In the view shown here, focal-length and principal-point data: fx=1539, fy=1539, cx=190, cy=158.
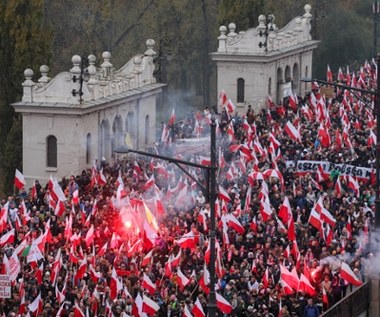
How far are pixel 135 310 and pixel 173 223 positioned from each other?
729 cm

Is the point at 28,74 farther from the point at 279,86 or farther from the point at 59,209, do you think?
the point at 279,86

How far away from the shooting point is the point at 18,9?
2221 inches

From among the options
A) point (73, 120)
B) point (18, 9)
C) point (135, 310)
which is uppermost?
point (18, 9)

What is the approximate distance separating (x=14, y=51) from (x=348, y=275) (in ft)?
83.8

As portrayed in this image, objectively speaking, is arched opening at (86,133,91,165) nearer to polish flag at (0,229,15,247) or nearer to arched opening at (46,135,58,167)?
arched opening at (46,135,58,167)

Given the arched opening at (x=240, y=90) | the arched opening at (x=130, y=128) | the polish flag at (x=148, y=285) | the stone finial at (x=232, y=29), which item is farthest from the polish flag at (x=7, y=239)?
the arched opening at (x=240, y=90)

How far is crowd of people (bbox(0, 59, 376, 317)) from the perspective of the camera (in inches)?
1299

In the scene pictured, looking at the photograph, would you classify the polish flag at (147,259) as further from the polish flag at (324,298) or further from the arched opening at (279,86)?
the arched opening at (279,86)

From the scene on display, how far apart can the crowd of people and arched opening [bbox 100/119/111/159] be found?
337 centimetres

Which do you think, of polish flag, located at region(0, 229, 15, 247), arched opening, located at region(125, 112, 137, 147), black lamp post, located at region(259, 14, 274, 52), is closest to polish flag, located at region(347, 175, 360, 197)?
polish flag, located at region(0, 229, 15, 247)

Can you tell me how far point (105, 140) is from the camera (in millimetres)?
55094

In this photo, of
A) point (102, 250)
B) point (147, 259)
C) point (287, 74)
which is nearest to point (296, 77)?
point (287, 74)

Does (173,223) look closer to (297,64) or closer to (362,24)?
(297,64)

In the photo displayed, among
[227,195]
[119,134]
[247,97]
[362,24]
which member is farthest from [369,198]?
[362,24]
